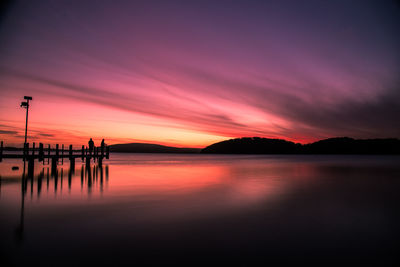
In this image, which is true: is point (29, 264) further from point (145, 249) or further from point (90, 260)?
point (145, 249)

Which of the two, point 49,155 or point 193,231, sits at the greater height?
point 49,155

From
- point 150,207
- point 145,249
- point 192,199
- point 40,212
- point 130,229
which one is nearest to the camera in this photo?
point 145,249

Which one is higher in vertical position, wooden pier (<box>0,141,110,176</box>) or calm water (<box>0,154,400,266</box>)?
wooden pier (<box>0,141,110,176</box>)

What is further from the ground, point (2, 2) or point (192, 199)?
point (2, 2)

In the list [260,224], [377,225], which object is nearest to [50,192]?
[260,224]

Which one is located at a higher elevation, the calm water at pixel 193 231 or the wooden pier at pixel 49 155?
the wooden pier at pixel 49 155

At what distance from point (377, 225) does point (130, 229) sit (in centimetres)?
927

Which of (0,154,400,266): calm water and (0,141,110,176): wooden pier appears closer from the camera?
(0,154,400,266): calm water

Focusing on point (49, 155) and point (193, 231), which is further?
point (49, 155)

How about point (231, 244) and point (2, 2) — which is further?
point (2, 2)

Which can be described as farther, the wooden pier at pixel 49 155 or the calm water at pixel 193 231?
the wooden pier at pixel 49 155

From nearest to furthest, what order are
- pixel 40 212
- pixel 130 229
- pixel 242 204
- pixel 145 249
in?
pixel 145 249
pixel 130 229
pixel 40 212
pixel 242 204

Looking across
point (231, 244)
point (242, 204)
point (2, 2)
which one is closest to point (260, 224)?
point (231, 244)

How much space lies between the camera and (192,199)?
1459 centimetres
